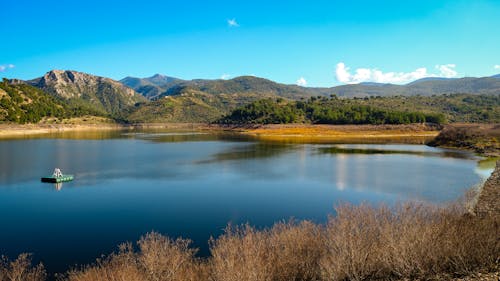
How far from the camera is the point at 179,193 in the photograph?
131 ft

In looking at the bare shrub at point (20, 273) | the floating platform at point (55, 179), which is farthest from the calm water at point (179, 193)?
the bare shrub at point (20, 273)

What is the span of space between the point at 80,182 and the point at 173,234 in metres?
26.5

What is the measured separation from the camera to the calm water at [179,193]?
25672mm

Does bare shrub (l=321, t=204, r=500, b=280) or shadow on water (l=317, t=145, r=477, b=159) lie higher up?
bare shrub (l=321, t=204, r=500, b=280)

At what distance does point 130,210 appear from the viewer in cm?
3241

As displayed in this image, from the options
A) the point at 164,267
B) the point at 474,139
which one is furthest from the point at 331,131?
the point at 164,267

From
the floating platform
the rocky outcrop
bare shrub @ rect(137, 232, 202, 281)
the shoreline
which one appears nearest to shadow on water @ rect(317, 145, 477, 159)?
the rocky outcrop

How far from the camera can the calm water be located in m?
25.7

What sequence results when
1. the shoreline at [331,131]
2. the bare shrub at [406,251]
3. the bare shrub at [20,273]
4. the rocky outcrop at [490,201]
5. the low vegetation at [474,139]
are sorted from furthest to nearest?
the shoreline at [331,131] < the low vegetation at [474,139] < the rocky outcrop at [490,201] < the bare shrub at [406,251] < the bare shrub at [20,273]

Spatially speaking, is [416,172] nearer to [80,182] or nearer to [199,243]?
[199,243]

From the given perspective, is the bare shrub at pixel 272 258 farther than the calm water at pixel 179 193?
No

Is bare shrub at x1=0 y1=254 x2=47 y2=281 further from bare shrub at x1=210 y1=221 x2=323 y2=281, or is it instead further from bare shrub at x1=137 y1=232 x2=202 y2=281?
bare shrub at x1=210 y1=221 x2=323 y2=281

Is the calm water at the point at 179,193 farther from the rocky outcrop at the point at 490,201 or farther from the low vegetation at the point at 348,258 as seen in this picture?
the low vegetation at the point at 348,258

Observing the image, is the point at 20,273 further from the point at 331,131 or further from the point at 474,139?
the point at 331,131
